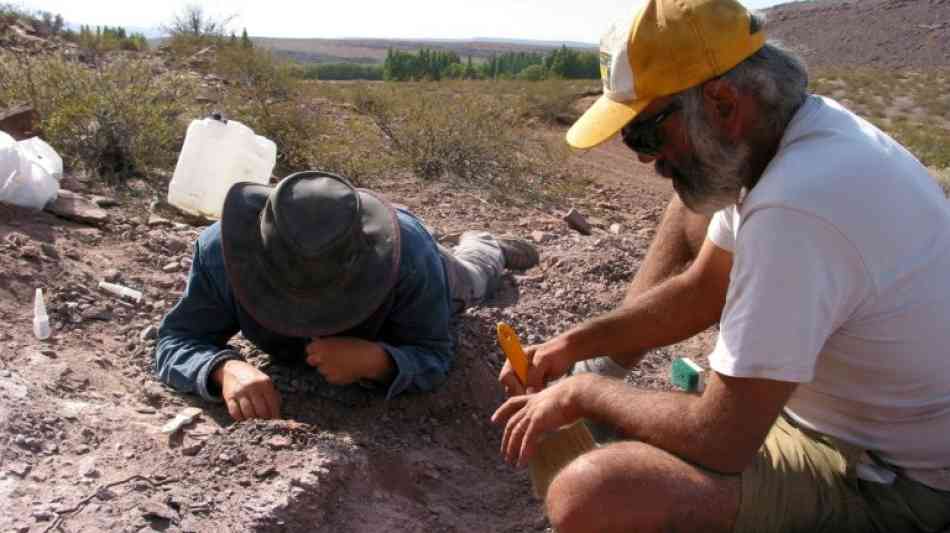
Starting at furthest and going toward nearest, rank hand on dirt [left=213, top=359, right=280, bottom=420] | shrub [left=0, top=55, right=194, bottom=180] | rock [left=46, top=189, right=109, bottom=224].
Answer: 1. shrub [left=0, top=55, right=194, bottom=180]
2. rock [left=46, top=189, right=109, bottom=224]
3. hand on dirt [left=213, top=359, right=280, bottom=420]

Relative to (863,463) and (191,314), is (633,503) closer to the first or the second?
(863,463)

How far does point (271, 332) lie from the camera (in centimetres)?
277

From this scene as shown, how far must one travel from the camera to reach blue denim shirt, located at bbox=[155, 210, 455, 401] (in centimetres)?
273

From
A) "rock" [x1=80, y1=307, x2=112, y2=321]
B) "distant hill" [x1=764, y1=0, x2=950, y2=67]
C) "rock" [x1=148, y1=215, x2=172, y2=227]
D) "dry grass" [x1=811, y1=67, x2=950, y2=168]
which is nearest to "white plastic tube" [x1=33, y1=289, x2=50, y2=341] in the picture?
"rock" [x1=80, y1=307, x2=112, y2=321]

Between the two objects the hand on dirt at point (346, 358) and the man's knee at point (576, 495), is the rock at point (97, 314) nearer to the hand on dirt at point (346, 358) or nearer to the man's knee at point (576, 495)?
the hand on dirt at point (346, 358)

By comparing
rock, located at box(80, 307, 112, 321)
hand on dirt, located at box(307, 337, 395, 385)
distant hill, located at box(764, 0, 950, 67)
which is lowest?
rock, located at box(80, 307, 112, 321)

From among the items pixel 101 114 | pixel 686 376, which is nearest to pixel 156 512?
pixel 686 376

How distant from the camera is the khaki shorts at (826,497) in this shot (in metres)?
2.10

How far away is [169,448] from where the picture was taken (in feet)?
8.23

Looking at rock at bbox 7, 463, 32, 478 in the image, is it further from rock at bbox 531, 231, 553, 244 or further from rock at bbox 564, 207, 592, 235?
rock at bbox 564, 207, 592, 235

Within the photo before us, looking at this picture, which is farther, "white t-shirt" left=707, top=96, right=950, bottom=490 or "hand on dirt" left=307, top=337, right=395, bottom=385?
"hand on dirt" left=307, top=337, right=395, bottom=385

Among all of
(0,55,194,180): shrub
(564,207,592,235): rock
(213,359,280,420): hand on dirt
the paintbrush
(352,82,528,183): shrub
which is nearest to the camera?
the paintbrush

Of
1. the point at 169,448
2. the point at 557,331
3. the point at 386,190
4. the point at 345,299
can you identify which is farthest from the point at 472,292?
the point at 386,190

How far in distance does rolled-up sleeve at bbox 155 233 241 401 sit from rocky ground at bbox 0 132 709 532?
0.37 ft
